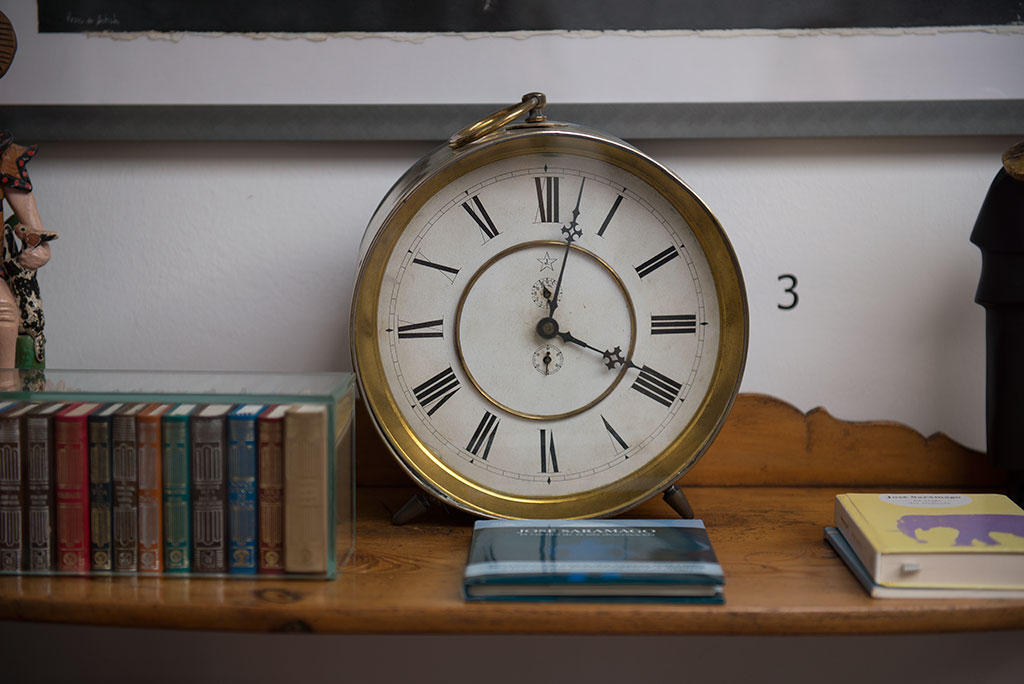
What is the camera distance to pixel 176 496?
0.84 m

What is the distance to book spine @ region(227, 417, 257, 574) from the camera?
0.83 metres

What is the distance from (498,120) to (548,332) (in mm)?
249

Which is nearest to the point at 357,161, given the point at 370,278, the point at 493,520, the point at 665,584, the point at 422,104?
the point at 422,104

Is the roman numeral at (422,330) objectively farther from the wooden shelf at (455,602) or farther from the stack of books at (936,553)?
the stack of books at (936,553)

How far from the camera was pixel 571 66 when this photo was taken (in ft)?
3.63

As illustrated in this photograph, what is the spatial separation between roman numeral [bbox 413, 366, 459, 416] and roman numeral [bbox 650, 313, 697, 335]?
246mm

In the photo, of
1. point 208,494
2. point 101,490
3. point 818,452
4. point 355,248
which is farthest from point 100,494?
point 818,452

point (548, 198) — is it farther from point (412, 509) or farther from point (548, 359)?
point (412, 509)

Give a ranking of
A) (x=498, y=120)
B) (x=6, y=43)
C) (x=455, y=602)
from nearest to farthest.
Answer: (x=455, y=602) → (x=498, y=120) → (x=6, y=43)

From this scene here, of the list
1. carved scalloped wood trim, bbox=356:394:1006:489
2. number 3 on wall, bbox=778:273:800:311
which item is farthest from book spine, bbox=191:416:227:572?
number 3 on wall, bbox=778:273:800:311

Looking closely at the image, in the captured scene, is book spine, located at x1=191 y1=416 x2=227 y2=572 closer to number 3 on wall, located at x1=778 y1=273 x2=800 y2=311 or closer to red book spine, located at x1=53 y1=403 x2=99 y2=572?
red book spine, located at x1=53 y1=403 x2=99 y2=572

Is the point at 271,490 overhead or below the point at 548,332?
below

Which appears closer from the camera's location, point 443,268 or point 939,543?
point 939,543

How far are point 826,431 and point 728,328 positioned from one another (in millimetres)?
319
